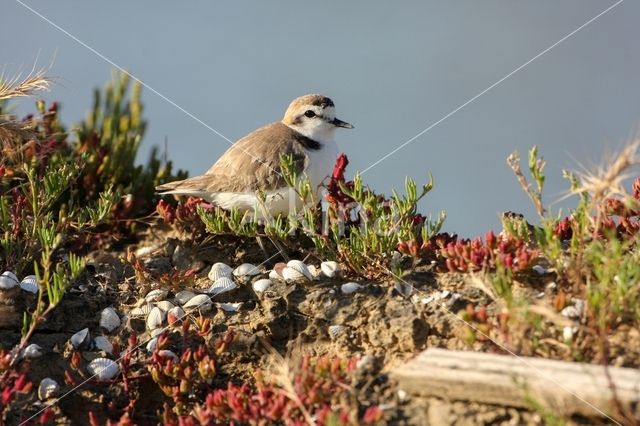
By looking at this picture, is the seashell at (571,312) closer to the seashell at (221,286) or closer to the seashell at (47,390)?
the seashell at (221,286)

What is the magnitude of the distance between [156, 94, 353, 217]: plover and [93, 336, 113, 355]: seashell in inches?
65.6

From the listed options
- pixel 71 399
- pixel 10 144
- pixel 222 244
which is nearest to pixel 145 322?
pixel 71 399

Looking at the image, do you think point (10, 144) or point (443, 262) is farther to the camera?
point (10, 144)

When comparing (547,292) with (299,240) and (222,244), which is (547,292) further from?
(222,244)

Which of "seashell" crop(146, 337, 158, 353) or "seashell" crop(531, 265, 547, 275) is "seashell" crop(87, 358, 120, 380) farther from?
"seashell" crop(531, 265, 547, 275)

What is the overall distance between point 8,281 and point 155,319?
1.17 metres

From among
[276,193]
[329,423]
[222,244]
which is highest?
[276,193]

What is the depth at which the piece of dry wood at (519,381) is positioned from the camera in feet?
12.9

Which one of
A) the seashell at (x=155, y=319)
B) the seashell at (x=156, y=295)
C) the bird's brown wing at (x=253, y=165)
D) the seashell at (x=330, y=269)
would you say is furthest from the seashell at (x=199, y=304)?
the bird's brown wing at (x=253, y=165)

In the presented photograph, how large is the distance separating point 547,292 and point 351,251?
4.61ft

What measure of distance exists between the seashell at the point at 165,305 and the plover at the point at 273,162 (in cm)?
114

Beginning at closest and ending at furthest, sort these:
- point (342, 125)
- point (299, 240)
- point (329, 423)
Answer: point (329, 423) < point (299, 240) < point (342, 125)

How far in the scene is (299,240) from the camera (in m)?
7.05

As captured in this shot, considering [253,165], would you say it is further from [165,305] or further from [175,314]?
[175,314]
